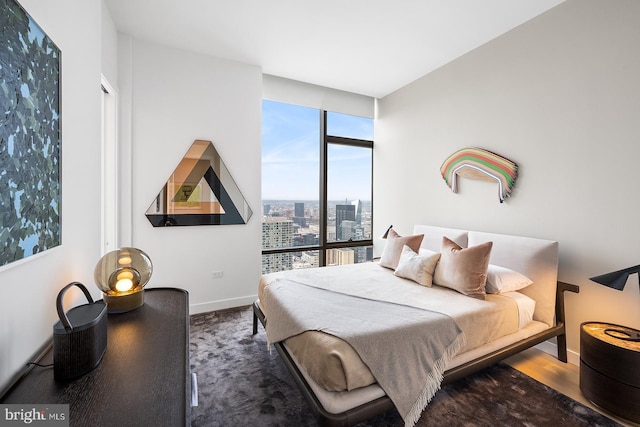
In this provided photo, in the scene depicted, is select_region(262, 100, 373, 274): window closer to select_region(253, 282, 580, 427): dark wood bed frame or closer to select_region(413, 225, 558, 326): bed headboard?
select_region(253, 282, 580, 427): dark wood bed frame

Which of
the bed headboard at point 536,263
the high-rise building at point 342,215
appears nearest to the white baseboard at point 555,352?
the bed headboard at point 536,263

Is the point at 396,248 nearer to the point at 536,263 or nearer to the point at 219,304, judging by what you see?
the point at 536,263

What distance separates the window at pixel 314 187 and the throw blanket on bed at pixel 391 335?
197 centimetres

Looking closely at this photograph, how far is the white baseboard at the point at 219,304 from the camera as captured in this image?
3238 millimetres

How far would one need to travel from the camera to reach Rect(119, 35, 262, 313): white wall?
296cm

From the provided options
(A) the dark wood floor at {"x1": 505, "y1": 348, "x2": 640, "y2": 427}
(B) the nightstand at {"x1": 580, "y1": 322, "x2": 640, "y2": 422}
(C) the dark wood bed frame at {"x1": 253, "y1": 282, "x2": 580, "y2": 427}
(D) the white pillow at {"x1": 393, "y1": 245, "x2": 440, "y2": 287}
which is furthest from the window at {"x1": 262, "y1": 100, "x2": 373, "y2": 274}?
(B) the nightstand at {"x1": 580, "y1": 322, "x2": 640, "y2": 422}

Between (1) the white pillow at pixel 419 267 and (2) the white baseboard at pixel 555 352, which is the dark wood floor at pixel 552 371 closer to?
(2) the white baseboard at pixel 555 352

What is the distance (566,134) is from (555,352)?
1845 millimetres

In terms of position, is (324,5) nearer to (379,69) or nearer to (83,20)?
(379,69)

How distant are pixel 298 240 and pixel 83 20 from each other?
3130mm

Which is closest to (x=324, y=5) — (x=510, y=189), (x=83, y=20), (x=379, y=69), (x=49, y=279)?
(x=379, y=69)

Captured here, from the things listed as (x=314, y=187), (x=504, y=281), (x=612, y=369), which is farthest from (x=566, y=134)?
(x=314, y=187)

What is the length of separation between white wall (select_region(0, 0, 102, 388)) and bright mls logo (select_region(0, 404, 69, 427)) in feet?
0.59

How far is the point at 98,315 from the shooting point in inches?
42.0
